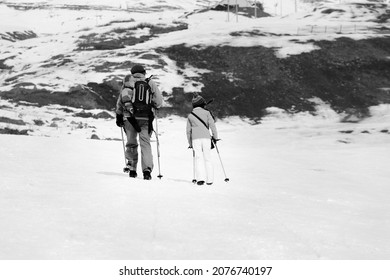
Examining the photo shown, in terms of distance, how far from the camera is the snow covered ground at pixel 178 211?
464cm

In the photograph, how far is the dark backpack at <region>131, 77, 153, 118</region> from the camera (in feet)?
34.1

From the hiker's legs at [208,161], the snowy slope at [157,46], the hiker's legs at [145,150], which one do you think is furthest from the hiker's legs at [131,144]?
the snowy slope at [157,46]

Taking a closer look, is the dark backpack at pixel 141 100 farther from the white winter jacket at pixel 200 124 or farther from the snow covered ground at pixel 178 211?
the snow covered ground at pixel 178 211

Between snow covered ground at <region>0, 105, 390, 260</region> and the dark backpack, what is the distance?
1608mm

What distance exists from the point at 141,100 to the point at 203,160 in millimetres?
2082

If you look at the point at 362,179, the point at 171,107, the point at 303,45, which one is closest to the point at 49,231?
the point at 362,179

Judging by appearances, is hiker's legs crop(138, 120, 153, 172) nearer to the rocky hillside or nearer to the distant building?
the rocky hillside

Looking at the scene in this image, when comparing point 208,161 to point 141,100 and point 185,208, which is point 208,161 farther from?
point 185,208

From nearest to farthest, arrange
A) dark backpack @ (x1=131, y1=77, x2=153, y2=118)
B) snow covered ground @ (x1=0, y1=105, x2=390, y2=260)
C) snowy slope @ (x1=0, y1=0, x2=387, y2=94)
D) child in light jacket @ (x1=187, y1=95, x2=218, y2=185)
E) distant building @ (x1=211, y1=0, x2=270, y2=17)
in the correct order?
snow covered ground @ (x1=0, y1=105, x2=390, y2=260), dark backpack @ (x1=131, y1=77, x2=153, y2=118), child in light jacket @ (x1=187, y1=95, x2=218, y2=185), snowy slope @ (x1=0, y1=0, x2=387, y2=94), distant building @ (x1=211, y1=0, x2=270, y2=17)

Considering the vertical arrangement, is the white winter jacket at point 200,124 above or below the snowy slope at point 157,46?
above

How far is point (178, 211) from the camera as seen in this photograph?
6598mm

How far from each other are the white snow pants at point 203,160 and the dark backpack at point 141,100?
1.45 meters

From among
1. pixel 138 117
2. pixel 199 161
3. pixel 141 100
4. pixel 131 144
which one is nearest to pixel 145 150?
pixel 131 144

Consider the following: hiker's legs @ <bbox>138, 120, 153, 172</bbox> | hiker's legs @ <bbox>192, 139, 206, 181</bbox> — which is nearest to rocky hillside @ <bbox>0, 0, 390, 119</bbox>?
hiker's legs @ <bbox>192, 139, 206, 181</bbox>
